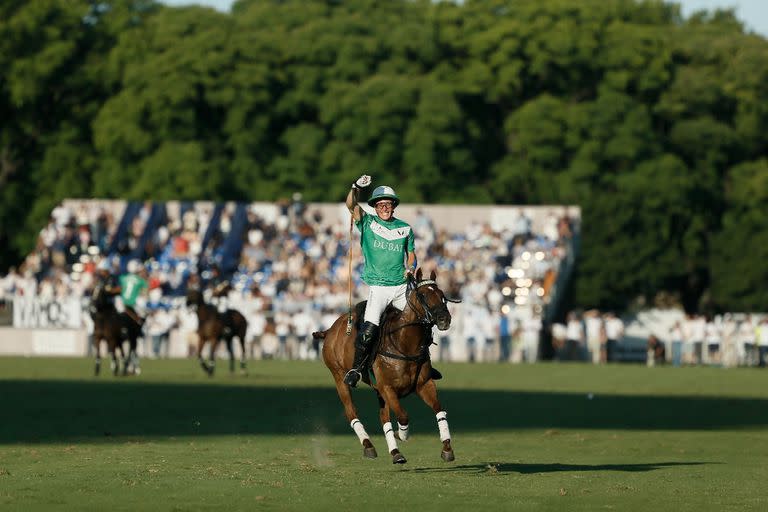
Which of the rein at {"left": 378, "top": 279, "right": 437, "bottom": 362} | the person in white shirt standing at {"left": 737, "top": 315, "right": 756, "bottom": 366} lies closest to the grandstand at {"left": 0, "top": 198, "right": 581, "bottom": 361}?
the person in white shirt standing at {"left": 737, "top": 315, "right": 756, "bottom": 366}

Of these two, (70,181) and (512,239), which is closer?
(512,239)

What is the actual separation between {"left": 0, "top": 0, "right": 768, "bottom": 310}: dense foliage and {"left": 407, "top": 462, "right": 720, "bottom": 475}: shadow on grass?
50.7 meters

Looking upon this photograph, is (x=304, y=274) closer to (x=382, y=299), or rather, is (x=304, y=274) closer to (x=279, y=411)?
(x=279, y=411)

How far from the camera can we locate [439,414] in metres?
14.5

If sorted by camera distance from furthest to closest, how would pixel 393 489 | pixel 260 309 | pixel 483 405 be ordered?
pixel 260 309 → pixel 483 405 → pixel 393 489

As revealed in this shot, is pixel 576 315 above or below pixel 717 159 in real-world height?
below

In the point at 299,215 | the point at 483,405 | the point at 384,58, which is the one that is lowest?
the point at 483,405

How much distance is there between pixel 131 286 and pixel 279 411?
12.4 meters

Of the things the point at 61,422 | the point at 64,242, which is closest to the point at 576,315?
the point at 64,242

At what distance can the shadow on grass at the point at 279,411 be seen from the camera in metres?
20.2

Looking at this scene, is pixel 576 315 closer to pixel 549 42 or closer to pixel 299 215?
pixel 299 215

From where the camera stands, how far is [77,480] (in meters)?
13.6

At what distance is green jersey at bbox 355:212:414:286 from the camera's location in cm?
1506

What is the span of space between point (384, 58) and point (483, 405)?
48.0m
